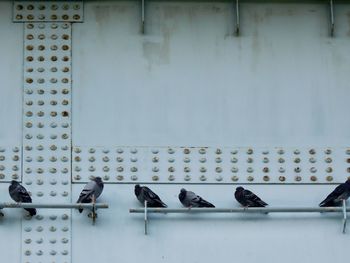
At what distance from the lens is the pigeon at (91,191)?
35.0 ft

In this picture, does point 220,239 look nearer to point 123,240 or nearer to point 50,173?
point 123,240

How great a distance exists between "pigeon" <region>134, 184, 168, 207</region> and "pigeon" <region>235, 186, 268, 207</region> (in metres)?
0.67

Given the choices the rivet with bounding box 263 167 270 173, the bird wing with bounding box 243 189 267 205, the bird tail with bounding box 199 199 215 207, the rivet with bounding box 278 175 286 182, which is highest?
the rivet with bounding box 263 167 270 173

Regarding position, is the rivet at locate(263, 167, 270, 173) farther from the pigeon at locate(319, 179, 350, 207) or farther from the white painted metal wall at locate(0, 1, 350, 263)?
the pigeon at locate(319, 179, 350, 207)

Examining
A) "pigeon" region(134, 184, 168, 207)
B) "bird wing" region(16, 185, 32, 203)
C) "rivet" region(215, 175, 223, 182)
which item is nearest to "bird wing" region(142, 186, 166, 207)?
"pigeon" region(134, 184, 168, 207)

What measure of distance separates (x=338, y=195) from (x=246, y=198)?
82cm

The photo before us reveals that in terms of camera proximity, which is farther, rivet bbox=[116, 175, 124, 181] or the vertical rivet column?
rivet bbox=[116, 175, 124, 181]

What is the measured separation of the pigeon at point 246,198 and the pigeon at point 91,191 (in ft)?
3.95

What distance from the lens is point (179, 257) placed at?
10.7 m

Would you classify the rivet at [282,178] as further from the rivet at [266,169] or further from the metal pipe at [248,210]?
the metal pipe at [248,210]

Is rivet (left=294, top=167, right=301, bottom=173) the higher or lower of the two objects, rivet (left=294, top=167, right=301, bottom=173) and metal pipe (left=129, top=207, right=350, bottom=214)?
the higher

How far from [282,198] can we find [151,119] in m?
1.38

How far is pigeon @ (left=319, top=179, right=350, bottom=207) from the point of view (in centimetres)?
1084

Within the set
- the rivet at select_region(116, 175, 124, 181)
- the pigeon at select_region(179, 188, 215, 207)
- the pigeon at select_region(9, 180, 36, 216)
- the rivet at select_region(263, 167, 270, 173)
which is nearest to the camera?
the pigeon at select_region(9, 180, 36, 216)
